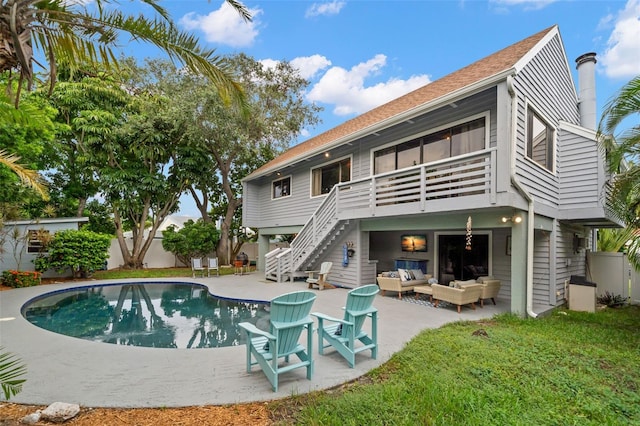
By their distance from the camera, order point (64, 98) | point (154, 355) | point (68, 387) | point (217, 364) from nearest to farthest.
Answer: point (68, 387)
point (217, 364)
point (154, 355)
point (64, 98)

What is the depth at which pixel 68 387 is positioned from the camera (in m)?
3.82

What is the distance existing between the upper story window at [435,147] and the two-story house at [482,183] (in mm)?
30

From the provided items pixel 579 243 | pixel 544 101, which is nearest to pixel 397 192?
pixel 544 101

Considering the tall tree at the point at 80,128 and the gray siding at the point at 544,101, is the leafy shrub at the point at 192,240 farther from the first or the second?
the gray siding at the point at 544,101

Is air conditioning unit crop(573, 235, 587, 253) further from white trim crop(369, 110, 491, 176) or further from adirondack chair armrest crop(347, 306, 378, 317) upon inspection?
adirondack chair armrest crop(347, 306, 378, 317)

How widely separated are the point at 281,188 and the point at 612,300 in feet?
42.1

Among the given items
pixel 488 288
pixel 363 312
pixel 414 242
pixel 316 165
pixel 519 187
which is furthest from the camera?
pixel 316 165

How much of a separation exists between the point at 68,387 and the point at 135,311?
19.6ft

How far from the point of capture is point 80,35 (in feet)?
13.3

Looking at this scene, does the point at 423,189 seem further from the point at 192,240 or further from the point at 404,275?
the point at 192,240

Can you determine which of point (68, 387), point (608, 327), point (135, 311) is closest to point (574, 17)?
point (608, 327)

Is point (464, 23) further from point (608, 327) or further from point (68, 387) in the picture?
point (68, 387)

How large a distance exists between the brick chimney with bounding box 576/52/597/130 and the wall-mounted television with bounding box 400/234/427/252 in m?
6.67

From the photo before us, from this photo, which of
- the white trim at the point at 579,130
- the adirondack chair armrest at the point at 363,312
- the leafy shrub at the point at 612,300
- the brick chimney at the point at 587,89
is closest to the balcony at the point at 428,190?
the white trim at the point at 579,130
